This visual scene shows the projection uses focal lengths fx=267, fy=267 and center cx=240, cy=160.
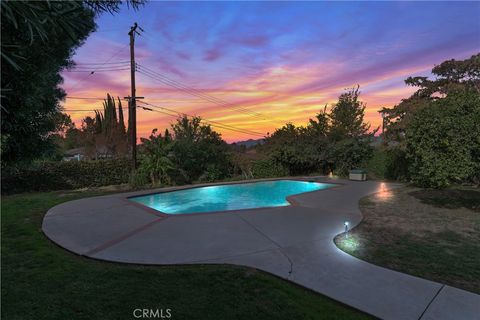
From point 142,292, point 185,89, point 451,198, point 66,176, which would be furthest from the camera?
point 185,89

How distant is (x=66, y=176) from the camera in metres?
15.1

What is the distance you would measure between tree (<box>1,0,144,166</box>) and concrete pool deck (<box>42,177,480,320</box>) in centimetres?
262

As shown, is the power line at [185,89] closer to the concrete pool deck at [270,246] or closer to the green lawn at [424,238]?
the concrete pool deck at [270,246]

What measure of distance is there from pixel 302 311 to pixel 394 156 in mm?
16682

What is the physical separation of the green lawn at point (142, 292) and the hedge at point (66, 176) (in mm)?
11046

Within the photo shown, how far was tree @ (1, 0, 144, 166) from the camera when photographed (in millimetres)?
1524

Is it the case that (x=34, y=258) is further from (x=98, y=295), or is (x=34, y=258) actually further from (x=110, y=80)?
(x=110, y=80)

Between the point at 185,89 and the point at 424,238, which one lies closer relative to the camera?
the point at 424,238

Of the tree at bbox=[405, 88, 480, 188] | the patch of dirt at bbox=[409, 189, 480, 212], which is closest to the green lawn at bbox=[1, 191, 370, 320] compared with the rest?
the tree at bbox=[405, 88, 480, 188]

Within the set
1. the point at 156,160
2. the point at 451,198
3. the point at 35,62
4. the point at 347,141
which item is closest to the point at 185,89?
the point at 156,160

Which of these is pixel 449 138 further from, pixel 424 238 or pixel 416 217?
pixel 424 238

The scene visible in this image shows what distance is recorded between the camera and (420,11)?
30.2ft

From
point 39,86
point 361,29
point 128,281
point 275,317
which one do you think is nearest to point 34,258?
point 128,281

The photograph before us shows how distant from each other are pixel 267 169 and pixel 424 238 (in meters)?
13.9
